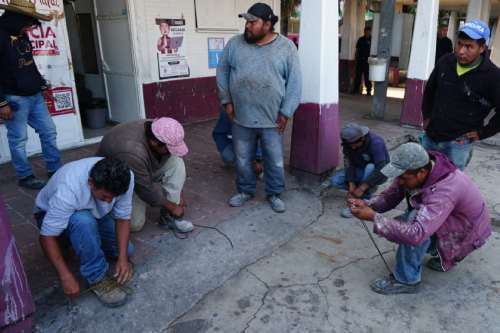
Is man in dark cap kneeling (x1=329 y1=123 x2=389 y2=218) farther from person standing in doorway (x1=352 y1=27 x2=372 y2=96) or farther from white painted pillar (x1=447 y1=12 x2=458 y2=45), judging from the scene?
white painted pillar (x1=447 y1=12 x2=458 y2=45)

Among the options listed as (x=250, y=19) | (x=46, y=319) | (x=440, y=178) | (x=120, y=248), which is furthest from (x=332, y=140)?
(x=46, y=319)

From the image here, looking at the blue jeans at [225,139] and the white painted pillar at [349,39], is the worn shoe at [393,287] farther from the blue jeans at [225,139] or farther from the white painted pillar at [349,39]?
the white painted pillar at [349,39]

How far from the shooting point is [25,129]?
12.9 feet

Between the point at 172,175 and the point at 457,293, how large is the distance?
2238mm

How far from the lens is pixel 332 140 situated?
4320 mm

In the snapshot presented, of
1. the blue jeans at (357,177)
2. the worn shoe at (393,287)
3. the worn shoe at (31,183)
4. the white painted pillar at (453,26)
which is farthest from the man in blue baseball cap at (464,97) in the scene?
the white painted pillar at (453,26)

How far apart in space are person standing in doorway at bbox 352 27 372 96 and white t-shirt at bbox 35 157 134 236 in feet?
28.8

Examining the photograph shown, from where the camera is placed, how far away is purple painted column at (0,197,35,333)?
183cm

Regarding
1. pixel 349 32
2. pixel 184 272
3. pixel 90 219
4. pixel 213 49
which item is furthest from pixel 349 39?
pixel 90 219

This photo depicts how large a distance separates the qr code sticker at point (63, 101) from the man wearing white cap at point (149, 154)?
265cm

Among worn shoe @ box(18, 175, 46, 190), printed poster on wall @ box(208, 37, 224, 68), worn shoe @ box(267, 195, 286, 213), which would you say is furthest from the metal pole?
worn shoe @ box(18, 175, 46, 190)

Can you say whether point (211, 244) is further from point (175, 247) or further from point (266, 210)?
point (266, 210)

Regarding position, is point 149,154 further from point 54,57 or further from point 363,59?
point 363,59

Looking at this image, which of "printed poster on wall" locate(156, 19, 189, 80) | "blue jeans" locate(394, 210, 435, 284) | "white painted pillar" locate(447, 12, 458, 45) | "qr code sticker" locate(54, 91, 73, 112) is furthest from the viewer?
"white painted pillar" locate(447, 12, 458, 45)
